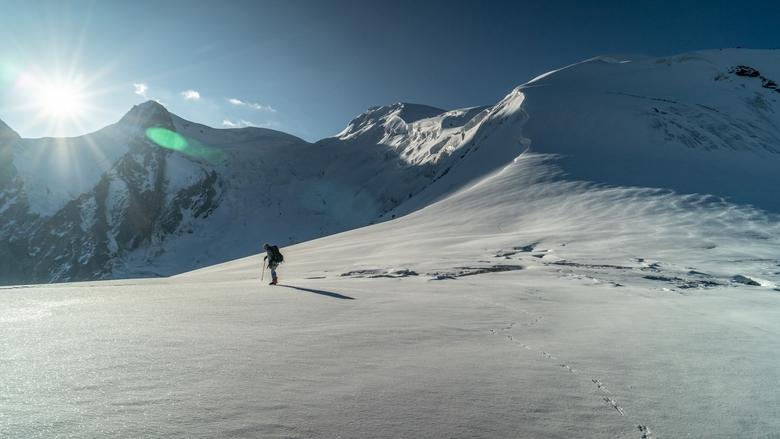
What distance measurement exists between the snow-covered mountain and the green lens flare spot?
423mm

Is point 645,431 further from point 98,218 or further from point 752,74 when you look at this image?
point 98,218

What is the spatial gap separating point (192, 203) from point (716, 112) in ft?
310

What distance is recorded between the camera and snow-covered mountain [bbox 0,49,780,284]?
39.7 metres

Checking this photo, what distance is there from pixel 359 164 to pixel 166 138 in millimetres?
49736

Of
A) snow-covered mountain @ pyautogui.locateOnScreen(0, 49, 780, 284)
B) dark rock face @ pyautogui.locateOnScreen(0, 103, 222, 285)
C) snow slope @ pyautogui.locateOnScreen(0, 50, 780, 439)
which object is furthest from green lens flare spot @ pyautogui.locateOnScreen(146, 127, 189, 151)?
snow slope @ pyautogui.locateOnScreen(0, 50, 780, 439)

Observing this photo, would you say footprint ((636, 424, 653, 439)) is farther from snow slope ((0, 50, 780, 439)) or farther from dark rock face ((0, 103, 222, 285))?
dark rock face ((0, 103, 222, 285))

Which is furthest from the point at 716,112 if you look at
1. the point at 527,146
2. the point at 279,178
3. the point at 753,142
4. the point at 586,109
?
the point at 279,178

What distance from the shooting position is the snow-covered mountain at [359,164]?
39688 millimetres

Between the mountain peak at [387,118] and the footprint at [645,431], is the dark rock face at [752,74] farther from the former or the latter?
the footprint at [645,431]

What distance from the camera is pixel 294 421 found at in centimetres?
266

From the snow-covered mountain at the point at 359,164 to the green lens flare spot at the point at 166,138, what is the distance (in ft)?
1.39

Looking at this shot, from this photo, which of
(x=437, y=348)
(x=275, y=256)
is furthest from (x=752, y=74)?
(x=437, y=348)

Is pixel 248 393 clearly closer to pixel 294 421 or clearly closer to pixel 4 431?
pixel 294 421

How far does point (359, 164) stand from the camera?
10269 cm
